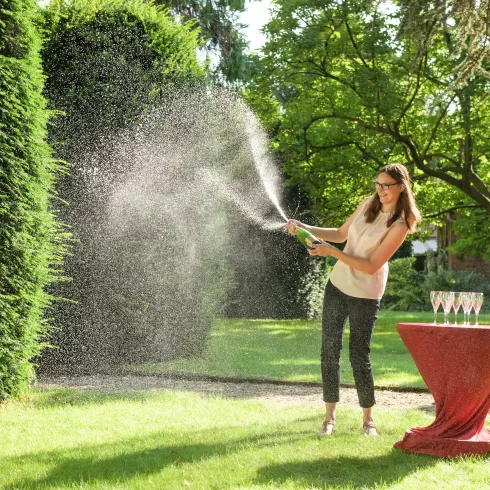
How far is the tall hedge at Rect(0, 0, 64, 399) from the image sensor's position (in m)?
6.71

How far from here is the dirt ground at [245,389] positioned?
7496 mm

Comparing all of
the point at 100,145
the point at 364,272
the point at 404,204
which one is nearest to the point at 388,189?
the point at 404,204

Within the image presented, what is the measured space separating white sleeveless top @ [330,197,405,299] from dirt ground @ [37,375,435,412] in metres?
2.23

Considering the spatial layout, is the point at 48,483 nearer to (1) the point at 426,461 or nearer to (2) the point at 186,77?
(1) the point at 426,461

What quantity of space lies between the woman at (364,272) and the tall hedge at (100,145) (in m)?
4.37

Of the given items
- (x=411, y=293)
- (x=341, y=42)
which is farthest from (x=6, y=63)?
(x=411, y=293)

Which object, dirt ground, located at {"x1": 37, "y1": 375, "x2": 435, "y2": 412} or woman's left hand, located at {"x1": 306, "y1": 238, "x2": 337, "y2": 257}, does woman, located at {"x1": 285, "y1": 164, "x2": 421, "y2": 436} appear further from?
dirt ground, located at {"x1": 37, "y1": 375, "x2": 435, "y2": 412}

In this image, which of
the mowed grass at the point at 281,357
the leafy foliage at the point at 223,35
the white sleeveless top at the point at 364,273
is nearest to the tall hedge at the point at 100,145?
the mowed grass at the point at 281,357

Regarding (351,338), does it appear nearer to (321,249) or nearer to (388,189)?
(321,249)

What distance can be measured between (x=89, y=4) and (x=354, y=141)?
25.4ft

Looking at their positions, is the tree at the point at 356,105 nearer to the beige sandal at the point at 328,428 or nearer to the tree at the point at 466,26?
the tree at the point at 466,26

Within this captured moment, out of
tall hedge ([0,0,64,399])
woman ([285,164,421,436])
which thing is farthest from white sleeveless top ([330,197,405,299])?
tall hedge ([0,0,64,399])

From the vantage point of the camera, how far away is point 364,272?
5.21 metres

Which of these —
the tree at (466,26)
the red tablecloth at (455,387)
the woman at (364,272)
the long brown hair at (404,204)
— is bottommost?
the red tablecloth at (455,387)
